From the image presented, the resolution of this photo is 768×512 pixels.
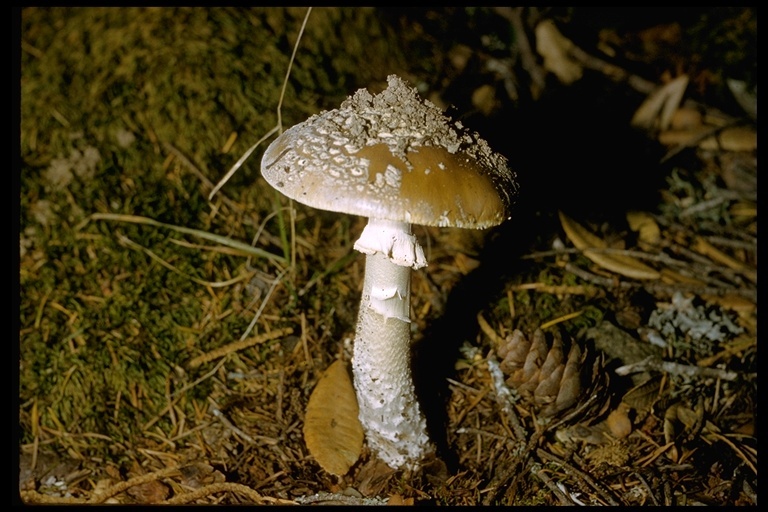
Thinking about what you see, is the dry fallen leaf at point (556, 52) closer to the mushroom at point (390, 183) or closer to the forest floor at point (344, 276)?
the forest floor at point (344, 276)

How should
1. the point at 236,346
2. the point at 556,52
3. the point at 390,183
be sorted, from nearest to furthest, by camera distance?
the point at 390,183, the point at 236,346, the point at 556,52

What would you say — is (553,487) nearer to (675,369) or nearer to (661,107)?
(675,369)

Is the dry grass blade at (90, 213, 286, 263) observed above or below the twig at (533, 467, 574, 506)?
above

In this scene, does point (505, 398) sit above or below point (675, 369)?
below

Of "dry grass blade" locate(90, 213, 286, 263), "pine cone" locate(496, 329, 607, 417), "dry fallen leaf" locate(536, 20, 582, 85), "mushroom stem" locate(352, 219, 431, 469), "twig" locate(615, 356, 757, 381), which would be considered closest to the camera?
"mushroom stem" locate(352, 219, 431, 469)

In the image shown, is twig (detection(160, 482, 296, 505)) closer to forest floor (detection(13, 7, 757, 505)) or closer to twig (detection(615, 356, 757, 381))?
forest floor (detection(13, 7, 757, 505))

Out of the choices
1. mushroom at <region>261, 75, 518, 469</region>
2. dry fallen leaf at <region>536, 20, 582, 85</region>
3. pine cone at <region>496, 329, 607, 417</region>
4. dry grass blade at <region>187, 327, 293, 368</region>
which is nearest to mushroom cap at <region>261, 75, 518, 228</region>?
mushroom at <region>261, 75, 518, 469</region>

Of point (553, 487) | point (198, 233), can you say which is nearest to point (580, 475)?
point (553, 487)

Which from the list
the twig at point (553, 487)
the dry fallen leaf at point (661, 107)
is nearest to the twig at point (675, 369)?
the twig at point (553, 487)
